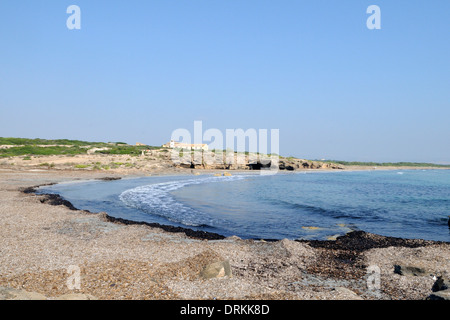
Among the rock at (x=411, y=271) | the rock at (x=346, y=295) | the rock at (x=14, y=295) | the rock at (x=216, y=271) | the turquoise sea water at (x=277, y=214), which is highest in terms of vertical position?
the rock at (x=14, y=295)

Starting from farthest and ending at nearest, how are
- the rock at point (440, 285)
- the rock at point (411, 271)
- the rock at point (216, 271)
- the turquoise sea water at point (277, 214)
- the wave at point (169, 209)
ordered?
the wave at point (169, 209) < the turquoise sea water at point (277, 214) < the rock at point (411, 271) < the rock at point (216, 271) < the rock at point (440, 285)

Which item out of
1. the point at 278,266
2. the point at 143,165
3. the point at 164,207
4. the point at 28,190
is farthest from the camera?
the point at 143,165

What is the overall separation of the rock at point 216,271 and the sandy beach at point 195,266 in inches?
1.1

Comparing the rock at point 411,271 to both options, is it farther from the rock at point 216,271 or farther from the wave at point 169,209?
the wave at point 169,209

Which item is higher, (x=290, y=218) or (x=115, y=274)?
(x=115, y=274)

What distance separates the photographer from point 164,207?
25094 mm

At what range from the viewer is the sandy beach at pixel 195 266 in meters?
7.72

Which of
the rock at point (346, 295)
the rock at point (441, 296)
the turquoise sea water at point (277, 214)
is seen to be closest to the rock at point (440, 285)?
the rock at point (441, 296)

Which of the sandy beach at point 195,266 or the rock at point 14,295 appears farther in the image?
the sandy beach at point 195,266

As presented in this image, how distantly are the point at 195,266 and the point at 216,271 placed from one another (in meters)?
1.10

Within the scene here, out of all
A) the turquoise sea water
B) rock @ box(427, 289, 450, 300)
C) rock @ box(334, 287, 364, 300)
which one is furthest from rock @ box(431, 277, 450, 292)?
the turquoise sea water
